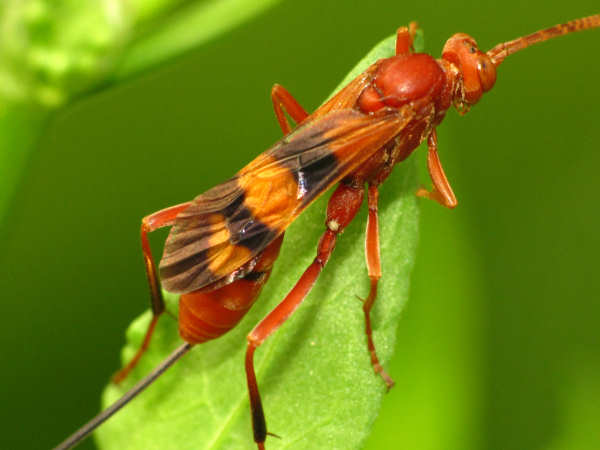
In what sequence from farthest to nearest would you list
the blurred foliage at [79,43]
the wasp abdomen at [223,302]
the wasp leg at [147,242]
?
the wasp leg at [147,242]
the wasp abdomen at [223,302]
the blurred foliage at [79,43]

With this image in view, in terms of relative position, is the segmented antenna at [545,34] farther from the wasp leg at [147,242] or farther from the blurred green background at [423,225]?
the wasp leg at [147,242]

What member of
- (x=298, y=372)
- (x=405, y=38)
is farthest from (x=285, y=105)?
(x=298, y=372)

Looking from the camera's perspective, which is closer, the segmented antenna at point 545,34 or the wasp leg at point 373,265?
the wasp leg at point 373,265

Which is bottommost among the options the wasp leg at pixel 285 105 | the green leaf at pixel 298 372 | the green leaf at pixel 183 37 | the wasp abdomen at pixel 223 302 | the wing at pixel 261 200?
the green leaf at pixel 298 372

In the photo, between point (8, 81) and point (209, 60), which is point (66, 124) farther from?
point (8, 81)

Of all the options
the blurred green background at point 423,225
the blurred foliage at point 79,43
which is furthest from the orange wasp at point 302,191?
the blurred foliage at point 79,43

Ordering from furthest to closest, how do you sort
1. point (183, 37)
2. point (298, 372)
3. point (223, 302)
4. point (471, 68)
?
1. point (471, 68)
2. point (223, 302)
3. point (298, 372)
4. point (183, 37)

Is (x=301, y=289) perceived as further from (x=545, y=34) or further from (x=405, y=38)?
(x=545, y=34)

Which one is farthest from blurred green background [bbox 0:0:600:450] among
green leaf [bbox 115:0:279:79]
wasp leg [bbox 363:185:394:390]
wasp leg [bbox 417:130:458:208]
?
green leaf [bbox 115:0:279:79]
